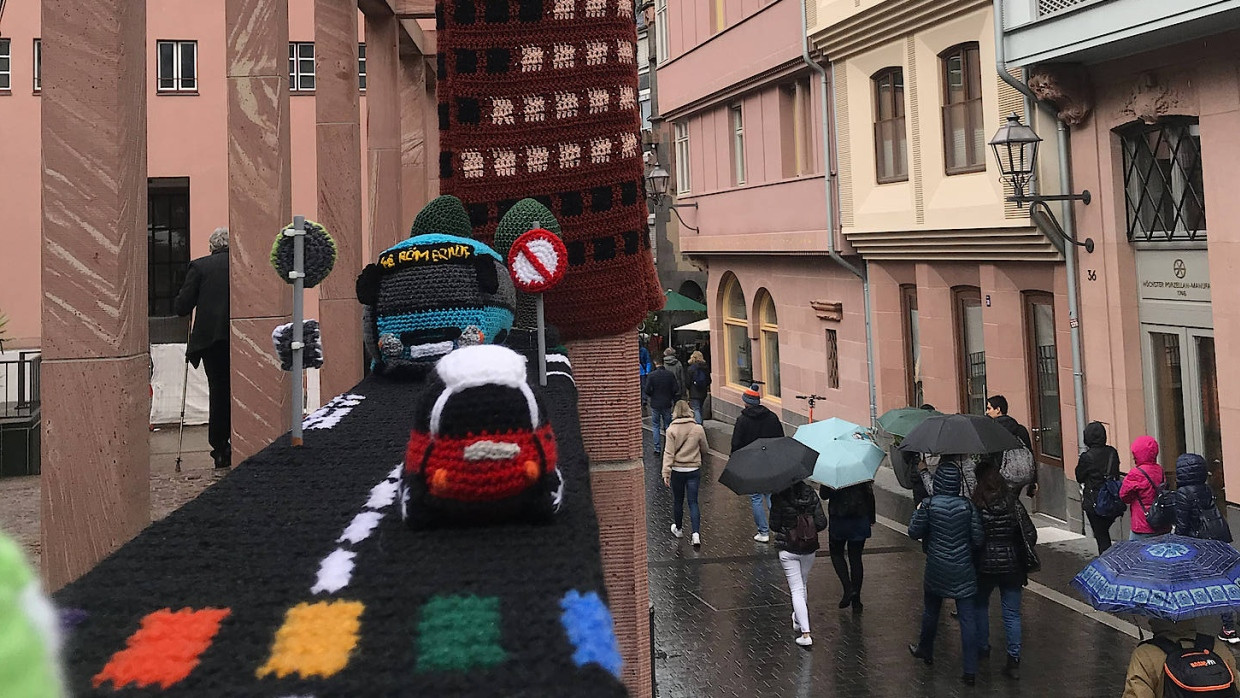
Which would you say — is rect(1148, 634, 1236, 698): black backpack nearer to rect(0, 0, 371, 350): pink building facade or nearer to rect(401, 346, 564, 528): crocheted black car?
rect(401, 346, 564, 528): crocheted black car

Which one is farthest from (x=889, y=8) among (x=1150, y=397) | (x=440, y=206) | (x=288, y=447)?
(x=288, y=447)

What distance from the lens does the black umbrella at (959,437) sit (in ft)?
32.3

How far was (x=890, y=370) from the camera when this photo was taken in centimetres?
1878

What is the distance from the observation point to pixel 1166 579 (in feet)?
19.4

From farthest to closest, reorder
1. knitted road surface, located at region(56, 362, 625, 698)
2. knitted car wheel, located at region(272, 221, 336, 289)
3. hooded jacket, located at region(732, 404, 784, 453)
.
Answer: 1. hooded jacket, located at region(732, 404, 784, 453)
2. knitted car wheel, located at region(272, 221, 336, 289)
3. knitted road surface, located at region(56, 362, 625, 698)

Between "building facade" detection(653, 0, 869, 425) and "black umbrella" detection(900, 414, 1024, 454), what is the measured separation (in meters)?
9.31

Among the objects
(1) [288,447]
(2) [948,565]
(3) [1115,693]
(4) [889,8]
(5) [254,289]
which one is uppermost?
(4) [889,8]

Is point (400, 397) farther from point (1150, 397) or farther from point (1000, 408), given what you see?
point (1150, 397)

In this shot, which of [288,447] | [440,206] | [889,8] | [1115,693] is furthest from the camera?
[889,8]

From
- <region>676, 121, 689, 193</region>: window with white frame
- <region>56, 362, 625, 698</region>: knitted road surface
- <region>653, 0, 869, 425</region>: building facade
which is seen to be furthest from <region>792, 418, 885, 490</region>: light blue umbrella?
<region>676, 121, 689, 193</region>: window with white frame

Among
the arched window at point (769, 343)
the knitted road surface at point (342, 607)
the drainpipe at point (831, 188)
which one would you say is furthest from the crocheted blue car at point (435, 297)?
the arched window at point (769, 343)

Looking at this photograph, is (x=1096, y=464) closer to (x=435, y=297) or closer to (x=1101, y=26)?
(x=1101, y=26)

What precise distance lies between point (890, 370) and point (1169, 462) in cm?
648

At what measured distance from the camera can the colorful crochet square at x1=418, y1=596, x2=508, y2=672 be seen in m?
1.59
